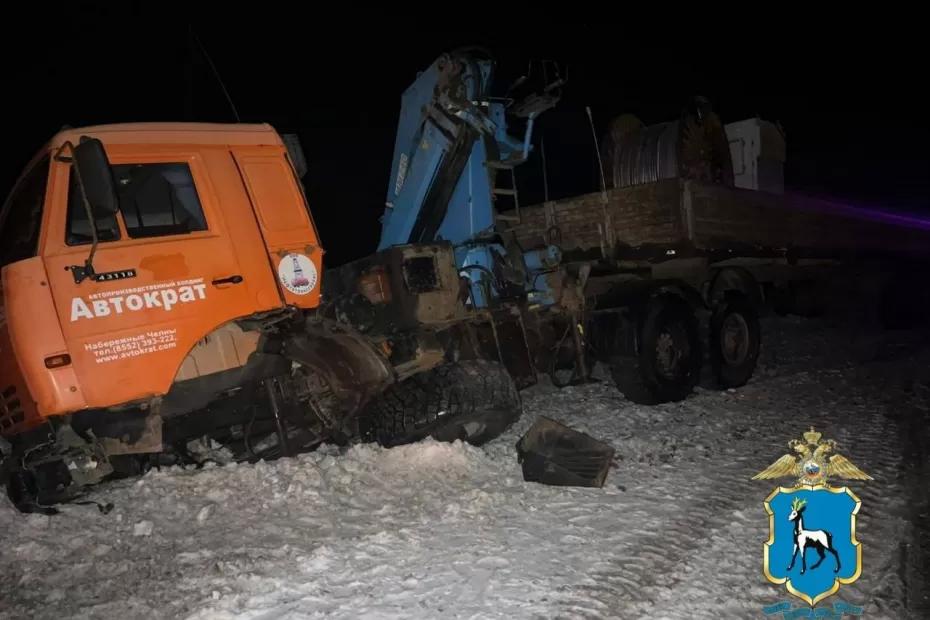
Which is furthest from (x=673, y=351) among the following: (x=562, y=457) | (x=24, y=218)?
(x=24, y=218)

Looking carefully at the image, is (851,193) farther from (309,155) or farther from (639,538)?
(639,538)

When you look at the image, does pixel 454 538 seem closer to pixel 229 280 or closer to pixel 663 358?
pixel 229 280

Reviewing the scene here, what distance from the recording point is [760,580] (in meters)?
2.96

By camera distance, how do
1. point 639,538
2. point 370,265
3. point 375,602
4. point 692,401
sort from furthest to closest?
point 692,401 < point 370,265 < point 639,538 < point 375,602

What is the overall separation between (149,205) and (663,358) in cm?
493

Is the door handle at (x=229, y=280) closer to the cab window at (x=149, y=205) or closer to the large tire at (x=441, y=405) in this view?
the cab window at (x=149, y=205)

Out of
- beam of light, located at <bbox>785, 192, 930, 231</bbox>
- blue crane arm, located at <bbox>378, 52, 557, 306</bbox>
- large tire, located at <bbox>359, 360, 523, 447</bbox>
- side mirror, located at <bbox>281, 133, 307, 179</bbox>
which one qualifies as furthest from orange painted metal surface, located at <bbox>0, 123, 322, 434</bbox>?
beam of light, located at <bbox>785, 192, 930, 231</bbox>

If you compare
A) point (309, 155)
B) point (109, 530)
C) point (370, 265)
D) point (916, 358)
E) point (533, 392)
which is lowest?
point (916, 358)

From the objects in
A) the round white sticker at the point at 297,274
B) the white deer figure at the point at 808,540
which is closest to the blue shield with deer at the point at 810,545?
the white deer figure at the point at 808,540

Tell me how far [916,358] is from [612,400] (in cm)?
465

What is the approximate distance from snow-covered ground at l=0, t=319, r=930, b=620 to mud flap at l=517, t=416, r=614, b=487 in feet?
0.30

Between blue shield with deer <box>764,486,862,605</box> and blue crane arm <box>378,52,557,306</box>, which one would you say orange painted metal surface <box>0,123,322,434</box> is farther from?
blue shield with deer <box>764,486,862,605</box>

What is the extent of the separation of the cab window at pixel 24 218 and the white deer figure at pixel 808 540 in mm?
4064

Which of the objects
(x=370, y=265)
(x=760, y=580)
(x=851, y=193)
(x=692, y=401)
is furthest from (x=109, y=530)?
(x=851, y=193)
